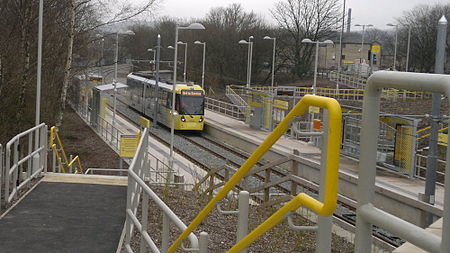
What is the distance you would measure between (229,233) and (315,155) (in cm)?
1555

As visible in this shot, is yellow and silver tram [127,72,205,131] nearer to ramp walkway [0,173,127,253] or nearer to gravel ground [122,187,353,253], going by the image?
gravel ground [122,187,353,253]

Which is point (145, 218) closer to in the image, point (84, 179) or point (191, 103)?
point (84, 179)

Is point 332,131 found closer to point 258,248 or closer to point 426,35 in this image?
point 258,248

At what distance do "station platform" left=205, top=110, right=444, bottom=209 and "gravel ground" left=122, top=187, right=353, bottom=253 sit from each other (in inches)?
59.8

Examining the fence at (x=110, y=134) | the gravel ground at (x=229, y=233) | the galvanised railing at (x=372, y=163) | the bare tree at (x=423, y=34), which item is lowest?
the fence at (x=110, y=134)

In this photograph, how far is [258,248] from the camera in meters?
9.14

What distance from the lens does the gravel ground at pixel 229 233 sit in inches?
351

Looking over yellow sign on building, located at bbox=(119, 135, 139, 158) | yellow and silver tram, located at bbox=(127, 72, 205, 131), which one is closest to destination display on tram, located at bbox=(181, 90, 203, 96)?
yellow and silver tram, located at bbox=(127, 72, 205, 131)

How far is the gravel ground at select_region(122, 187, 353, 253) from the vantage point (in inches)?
351

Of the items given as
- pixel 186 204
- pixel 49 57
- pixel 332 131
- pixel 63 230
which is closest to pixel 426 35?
pixel 49 57

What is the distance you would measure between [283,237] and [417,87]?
8015 mm

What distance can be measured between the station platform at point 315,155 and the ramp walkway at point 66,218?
374 centimetres

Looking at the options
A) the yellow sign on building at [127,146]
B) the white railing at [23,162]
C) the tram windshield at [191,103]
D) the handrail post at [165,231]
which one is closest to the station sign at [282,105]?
the tram windshield at [191,103]

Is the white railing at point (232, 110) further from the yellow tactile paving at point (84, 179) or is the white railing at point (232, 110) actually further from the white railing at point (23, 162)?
the white railing at point (23, 162)
